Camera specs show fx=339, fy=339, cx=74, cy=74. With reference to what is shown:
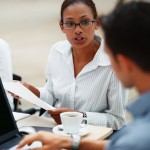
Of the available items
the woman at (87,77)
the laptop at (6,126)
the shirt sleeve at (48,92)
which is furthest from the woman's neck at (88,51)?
the laptop at (6,126)

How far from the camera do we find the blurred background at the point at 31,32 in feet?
16.1

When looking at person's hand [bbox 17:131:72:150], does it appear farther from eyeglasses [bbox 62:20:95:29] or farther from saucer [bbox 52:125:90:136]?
eyeglasses [bbox 62:20:95:29]

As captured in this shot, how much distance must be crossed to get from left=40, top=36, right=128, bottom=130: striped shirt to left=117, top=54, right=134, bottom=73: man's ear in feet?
3.02

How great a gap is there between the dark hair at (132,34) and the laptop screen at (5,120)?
703 mm

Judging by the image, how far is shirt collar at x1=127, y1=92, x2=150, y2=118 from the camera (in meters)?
0.97

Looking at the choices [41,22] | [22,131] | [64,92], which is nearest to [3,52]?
[64,92]

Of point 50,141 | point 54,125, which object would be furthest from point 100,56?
point 50,141

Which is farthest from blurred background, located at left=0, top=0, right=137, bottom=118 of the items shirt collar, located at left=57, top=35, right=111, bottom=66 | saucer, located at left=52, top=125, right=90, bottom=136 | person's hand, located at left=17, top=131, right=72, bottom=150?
person's hand, located at left=17, top=131, right=72, bottom=150

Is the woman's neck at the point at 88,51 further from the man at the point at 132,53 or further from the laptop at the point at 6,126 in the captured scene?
the man at the point at 132,53

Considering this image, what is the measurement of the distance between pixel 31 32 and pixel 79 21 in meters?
4.20

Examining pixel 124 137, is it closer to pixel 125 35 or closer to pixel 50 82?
pixel 125 35

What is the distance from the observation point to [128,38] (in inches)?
38.6

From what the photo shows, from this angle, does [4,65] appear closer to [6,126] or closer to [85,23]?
[85,23]

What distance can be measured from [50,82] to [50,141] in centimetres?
106
